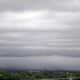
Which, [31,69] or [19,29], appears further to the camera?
[19,29]

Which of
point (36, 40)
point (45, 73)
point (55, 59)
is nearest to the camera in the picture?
point (45, 73)

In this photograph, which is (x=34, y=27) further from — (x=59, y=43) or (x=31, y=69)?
(x=31, y=69)

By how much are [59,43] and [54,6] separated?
3.42 ft

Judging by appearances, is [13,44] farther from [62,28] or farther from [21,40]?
[62,28]

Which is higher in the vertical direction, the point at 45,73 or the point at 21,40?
the point at 21,40

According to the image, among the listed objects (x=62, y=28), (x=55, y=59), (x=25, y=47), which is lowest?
(x=55, y=59)

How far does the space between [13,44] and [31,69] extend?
3.28ft

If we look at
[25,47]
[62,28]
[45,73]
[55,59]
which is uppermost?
[62,28]

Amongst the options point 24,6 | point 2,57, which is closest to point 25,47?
point 2,57

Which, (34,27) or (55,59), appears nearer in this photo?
(55,59)

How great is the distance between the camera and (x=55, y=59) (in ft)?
17.7

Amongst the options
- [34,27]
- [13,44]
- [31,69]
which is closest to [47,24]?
[34,27]

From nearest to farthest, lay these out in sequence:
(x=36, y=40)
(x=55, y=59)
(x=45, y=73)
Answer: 1. (x=45, y=73)
2. (x=55, y=59)
3. (x=36, y=40)

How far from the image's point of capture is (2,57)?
523cm
